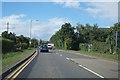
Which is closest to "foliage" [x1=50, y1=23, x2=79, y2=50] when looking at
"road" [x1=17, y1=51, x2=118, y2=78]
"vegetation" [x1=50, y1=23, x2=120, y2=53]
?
"vegetation" [x1=50, y1=23, x2=120, y2=53]

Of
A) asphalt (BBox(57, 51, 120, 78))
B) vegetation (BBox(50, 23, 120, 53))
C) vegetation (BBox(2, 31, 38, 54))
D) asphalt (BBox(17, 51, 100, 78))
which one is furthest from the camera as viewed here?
vegetation (BBox(50, 23, 120, 53))

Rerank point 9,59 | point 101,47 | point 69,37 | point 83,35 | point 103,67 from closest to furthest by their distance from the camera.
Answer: point 103,67, point 9,59, point 101,47, point 69,37, point 83,35

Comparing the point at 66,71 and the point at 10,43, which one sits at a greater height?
the point at 10,43

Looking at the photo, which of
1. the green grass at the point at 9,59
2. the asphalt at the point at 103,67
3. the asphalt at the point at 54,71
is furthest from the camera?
the green grass at the point at 9,59

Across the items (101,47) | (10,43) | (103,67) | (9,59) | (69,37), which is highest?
(69,37)

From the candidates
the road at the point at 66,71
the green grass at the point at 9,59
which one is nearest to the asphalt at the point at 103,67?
the road at the point at 66,71

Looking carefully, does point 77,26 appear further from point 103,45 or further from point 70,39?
point 103,45

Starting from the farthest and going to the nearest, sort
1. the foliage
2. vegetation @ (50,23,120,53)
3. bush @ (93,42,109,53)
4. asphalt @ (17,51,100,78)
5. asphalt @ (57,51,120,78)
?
the foliage → vegetation @ (50,23,120,53) → bush @ (93,42,109,53) → asphalt @ (57,51,120,78) → asphalt @ (17,51,100,78)

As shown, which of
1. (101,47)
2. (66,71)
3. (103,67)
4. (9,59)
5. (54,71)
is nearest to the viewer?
(54,71)

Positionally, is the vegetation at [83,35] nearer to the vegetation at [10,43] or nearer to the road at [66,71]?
the vegetation at [10,43]

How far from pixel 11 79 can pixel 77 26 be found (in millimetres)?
104954

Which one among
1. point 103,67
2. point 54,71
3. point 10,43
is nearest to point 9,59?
point 103,67

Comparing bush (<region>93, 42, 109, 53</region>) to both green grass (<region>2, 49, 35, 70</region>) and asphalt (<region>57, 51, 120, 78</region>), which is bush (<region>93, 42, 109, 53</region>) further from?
asphalt (<region>57, 51, 120, 78</region>)

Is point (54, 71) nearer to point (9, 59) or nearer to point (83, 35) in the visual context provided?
point (9, 59)
